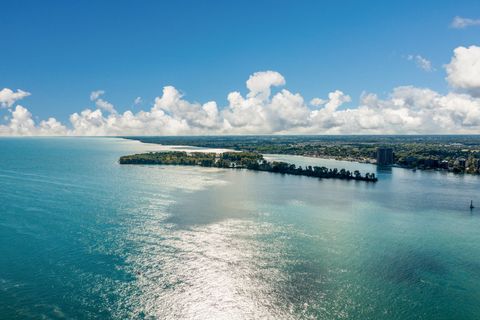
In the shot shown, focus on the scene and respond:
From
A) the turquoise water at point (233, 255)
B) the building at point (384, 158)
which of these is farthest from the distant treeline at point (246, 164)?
the building at point (384, 158)

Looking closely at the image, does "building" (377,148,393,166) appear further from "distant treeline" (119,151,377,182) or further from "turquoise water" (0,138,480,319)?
"turquoise water" (0,138,480,319)

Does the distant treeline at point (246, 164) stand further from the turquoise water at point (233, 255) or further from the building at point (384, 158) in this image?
the building at point (384, 158)

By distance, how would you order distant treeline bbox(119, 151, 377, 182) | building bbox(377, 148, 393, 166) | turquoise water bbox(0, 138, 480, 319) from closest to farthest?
1. turquoise water bbox(0, 138, 480, 319)
2. distant treeline bbox(119, 151, 377, 182)
3. building bbox(377, 148, 393, 166)

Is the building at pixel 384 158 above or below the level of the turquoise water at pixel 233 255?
above

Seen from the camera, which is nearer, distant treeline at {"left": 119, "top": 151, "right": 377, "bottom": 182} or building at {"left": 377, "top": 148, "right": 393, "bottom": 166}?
distant treeline at {"left": 119, "top": 151, "right": 377, "bottom": 182}

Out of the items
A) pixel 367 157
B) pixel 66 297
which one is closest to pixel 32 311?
pixel 66 297

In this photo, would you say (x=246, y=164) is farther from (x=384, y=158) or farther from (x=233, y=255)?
(x=233, y=255)

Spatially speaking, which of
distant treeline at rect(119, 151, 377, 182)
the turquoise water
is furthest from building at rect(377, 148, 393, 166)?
the turquoise water

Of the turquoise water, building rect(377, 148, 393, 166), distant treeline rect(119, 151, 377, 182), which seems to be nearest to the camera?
the turquoise water

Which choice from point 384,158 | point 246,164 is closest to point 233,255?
point 246,164
